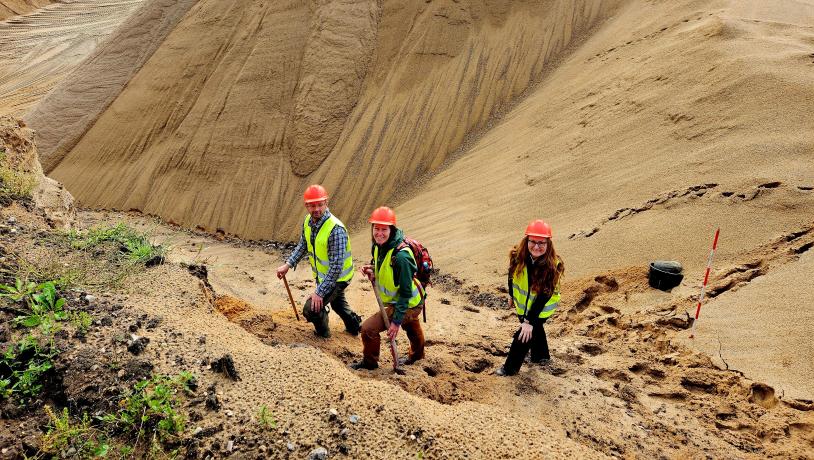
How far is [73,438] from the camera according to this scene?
90.8 inches

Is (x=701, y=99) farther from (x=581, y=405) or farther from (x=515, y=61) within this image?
(x=581, y=405)

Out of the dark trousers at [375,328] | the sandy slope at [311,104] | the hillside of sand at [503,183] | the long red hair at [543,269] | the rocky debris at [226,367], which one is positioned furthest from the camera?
the sandy slope at [311,104]

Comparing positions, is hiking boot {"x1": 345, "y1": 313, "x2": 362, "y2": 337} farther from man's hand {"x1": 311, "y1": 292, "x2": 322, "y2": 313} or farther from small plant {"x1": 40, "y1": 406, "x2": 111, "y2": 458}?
small plant {"x1": 40, "y1": 406, "x2": 111, "y2": 458}

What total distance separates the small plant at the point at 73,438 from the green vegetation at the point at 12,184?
9.94ft

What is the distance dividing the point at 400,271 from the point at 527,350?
3.84ft

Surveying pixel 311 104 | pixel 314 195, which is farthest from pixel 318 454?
pixel 311 104

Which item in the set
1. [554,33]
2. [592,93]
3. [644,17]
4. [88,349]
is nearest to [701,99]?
[592,93]

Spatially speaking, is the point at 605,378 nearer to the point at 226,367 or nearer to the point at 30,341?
the point at 226,367

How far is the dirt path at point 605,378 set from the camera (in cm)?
309

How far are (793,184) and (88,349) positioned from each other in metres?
6.40

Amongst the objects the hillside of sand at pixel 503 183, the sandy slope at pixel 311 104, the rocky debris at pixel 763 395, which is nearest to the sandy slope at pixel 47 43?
the hillside of sand at pixel 503 183

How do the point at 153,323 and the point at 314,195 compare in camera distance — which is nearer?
the point at 153,323

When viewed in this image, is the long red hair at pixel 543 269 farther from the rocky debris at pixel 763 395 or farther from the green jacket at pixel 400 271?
the rocky debris at pixel 763 395

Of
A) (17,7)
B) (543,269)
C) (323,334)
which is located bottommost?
(323,334)
